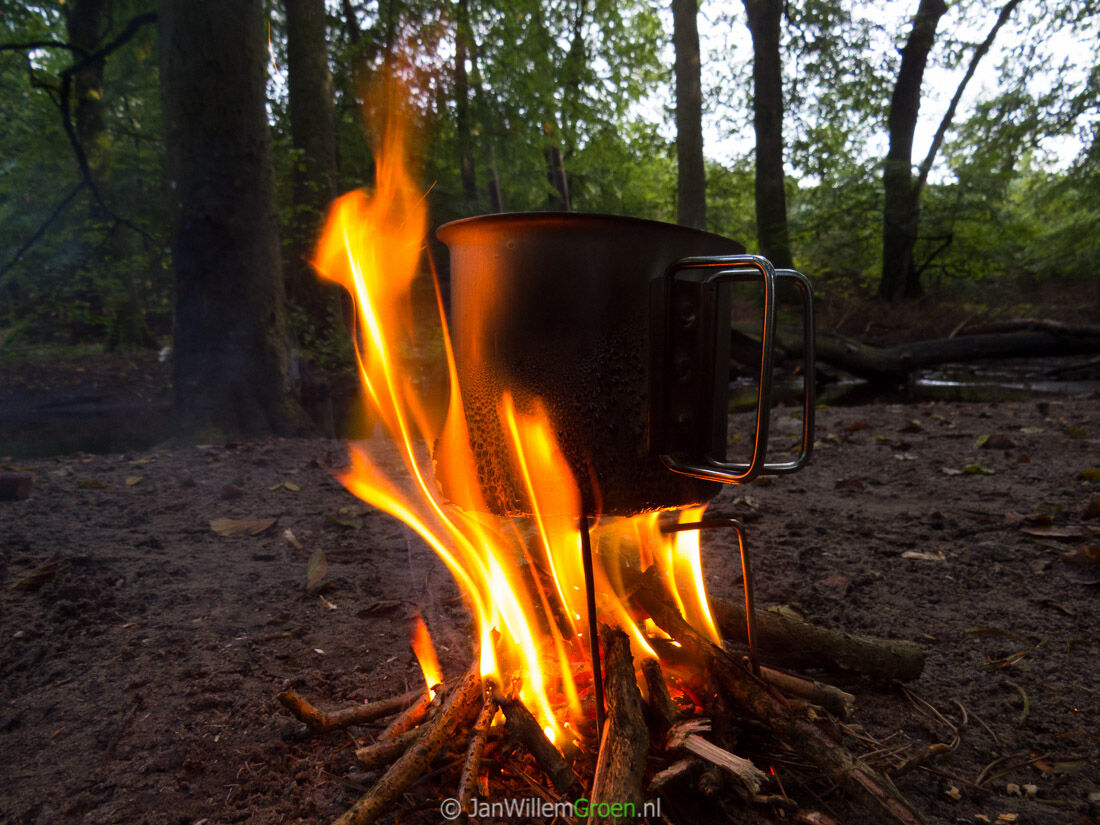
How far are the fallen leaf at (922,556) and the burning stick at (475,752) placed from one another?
6.45ft

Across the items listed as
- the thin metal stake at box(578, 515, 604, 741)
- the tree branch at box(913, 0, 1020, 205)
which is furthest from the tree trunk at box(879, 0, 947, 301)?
the thin metal stake at box(578, 515, 604, 741)

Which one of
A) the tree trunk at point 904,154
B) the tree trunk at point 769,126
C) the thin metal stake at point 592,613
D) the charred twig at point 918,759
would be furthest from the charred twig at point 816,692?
the tree trunk at point 904,154

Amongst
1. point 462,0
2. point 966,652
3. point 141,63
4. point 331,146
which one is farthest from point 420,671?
point 141,63

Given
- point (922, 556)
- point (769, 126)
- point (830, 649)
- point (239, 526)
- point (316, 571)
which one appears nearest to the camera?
point (830, 649)

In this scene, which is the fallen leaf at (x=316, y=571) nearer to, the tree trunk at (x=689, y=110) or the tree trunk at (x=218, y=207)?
the tree trunk at (x=218, y=207)

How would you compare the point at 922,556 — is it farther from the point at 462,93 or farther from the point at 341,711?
the point at 462,93

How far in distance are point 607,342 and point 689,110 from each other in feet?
31.4

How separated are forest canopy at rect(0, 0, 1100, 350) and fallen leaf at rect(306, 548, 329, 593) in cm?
682

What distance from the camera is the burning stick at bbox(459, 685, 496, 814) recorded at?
1.28 meters

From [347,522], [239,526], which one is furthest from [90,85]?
[347,522]

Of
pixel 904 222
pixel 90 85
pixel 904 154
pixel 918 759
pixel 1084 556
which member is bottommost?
pixel 918 759

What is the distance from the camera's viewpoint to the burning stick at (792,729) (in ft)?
4.04

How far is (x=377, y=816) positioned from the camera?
4.14 feet

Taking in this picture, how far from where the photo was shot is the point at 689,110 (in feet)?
31.6
